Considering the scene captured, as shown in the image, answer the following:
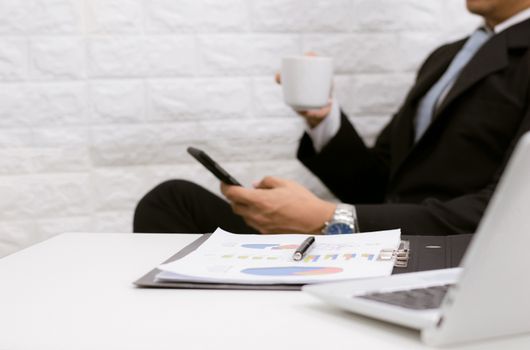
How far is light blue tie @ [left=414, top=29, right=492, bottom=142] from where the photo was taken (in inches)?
69.7

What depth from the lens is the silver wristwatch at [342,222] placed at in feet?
4.62

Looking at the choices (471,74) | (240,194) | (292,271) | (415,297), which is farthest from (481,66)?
(415,297)

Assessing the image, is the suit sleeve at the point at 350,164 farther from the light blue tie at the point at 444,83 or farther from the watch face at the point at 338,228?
the watch face at the point at 338,228

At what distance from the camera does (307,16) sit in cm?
195

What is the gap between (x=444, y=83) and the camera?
178 centimetres

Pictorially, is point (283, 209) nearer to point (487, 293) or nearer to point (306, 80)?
point (306, 80)

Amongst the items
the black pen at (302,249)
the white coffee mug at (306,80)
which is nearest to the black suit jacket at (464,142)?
the white coffee mug at (306,80)

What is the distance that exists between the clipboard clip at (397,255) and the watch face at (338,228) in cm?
47

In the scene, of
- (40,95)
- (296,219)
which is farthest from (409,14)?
(40,95)

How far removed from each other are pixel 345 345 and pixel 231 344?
0.29 feet

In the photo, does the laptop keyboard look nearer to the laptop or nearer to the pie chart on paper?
the laptop

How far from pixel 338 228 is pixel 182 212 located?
335 mm

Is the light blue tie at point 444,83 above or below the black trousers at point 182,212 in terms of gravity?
above

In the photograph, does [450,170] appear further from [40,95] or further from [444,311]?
[444,311]
